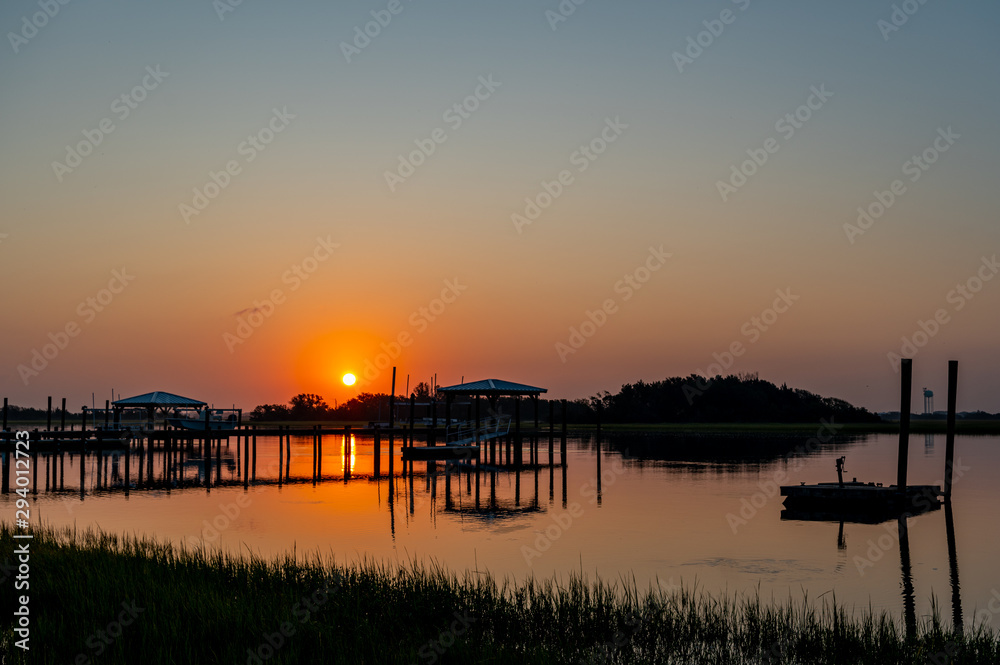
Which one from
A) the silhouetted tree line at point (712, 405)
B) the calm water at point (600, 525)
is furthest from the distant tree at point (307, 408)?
the calm water at point (600, 525)

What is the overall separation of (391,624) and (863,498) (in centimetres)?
1973

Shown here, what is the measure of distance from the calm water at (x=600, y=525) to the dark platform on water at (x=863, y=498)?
24.7 inches

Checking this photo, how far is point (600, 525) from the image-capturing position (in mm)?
26516

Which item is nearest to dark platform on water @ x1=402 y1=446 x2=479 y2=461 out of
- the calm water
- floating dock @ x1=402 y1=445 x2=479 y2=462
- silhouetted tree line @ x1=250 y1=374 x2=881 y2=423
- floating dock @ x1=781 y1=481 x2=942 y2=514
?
floating dock @ x1=402 y1=445 x2=479 y2=462

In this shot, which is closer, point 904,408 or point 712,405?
point 904,408

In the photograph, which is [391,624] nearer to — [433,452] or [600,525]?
[600,525]

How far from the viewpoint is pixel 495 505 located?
31922 millimetres

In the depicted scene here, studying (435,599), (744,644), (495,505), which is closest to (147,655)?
(435,599)

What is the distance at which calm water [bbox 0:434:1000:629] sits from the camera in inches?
733

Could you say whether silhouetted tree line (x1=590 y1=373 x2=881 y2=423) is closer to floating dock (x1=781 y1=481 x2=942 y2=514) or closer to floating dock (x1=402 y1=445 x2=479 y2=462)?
floating dock (x1=402 y1=445 x2=479 y2=462)

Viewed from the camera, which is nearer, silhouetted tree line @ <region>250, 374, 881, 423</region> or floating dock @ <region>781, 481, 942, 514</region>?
floating dock @ <region>781, 481, 942, 514</region>

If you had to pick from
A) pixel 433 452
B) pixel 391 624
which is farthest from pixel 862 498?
pixel 433 452

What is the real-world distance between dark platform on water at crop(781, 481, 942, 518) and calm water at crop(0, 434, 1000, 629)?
24.7 inches

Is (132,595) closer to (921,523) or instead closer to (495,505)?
(495,505)
